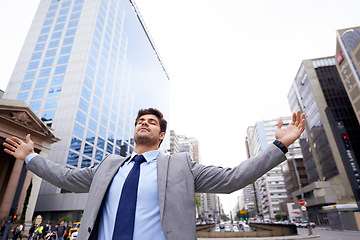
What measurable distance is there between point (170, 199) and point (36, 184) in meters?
30.7

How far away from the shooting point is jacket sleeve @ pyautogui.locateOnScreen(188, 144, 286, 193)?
1721mm

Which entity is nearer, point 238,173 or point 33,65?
point 238,173

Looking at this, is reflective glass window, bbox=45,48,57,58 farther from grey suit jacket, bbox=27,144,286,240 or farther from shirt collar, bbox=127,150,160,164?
shirt collar, bbox=127,150,160,164

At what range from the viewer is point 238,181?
1.74 m

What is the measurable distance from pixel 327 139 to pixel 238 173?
58.9 meters

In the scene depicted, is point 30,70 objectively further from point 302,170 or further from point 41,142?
point 302,170

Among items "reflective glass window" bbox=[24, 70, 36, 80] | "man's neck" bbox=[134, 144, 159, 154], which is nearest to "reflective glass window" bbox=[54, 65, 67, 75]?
"reflective glass window" bbox=[24, 70, 36, 80]

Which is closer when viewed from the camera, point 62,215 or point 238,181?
point 238,181

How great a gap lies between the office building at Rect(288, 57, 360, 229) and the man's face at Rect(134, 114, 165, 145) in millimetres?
52743

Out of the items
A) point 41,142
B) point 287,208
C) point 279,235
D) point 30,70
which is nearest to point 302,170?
point 287,208

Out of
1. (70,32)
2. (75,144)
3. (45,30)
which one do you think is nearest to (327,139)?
(75,144)

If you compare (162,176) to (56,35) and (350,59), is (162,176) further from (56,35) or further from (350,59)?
(56,35)

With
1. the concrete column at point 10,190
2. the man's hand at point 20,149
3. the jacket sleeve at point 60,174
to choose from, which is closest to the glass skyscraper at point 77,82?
the concrete column at point 10,190

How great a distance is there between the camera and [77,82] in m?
44.0
